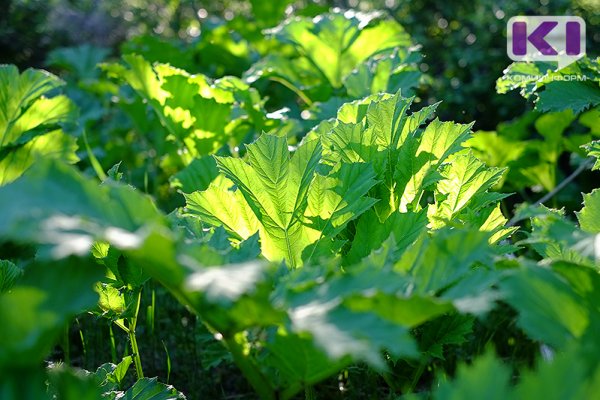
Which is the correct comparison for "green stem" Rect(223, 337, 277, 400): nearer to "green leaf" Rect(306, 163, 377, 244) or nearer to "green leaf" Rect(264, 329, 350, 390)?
"green leaf" Rect(264, 329, 350, 390)

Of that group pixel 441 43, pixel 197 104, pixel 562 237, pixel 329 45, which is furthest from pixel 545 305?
pixel 441 43

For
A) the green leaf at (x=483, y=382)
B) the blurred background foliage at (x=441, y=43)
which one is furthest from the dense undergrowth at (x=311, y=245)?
the blurred background foliage at (x=441, y=43)

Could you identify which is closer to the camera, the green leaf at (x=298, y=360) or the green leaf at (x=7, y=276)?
the green leaf at (x=298, y=360)

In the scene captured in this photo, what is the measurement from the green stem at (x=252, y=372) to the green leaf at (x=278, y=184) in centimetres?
37

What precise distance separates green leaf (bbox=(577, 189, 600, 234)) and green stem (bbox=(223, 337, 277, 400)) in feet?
1.91

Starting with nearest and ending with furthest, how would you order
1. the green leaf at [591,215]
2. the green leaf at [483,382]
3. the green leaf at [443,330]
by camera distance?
the green leaf at [483,382] < the green leaf at [591,215] < the green leaf at [443,330]

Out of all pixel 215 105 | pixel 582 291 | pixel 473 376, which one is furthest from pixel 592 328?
pixel 215 105

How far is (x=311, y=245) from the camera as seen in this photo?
1380 mm

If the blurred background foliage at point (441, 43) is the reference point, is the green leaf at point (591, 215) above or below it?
above

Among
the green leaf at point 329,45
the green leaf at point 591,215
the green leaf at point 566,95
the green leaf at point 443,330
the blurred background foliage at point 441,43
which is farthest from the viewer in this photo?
the blurred background foliage at point 441,43

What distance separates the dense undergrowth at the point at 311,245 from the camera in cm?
85

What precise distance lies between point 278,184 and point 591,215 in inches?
21.6

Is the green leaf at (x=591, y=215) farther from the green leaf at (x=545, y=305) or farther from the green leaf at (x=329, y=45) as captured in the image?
the green leaf at (x=329, y=45)

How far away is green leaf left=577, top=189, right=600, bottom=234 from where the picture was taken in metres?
1.21
